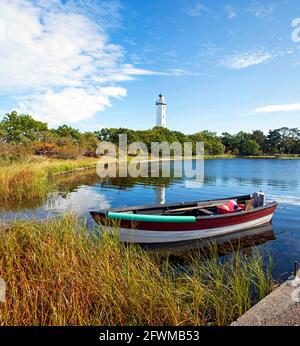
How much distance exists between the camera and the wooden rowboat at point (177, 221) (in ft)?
29.8

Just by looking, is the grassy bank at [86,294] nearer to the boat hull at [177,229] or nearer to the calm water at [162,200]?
the calm water at [162,200]

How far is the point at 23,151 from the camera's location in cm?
3309

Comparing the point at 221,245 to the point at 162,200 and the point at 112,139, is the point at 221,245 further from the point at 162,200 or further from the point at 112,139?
the point at 112,139

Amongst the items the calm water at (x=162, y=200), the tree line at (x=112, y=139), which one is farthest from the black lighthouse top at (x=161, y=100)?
the calm water at (x=162, y=200)

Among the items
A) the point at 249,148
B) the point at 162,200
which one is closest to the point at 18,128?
the point at 162,200

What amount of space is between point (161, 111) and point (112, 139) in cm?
4730

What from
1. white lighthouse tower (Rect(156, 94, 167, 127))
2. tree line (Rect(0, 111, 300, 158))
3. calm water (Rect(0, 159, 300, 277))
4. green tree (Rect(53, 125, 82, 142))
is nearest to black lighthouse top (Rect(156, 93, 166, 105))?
white lighthouse tower (Rect(156, 94, 167, 127))

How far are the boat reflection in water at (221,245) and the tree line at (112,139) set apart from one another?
85.1 feet

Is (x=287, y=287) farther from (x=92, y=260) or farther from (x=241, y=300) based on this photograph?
(x=92, y=260)

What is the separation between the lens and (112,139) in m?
71.2

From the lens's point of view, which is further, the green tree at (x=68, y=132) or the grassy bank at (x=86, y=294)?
the green tree at (x=68, y=132)

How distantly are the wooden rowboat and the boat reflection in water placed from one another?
6.9 inches

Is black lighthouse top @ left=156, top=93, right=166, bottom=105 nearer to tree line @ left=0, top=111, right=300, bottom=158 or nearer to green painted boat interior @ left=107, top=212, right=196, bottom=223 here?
tree line @ left=0, top=111, right=300, bottom=158
